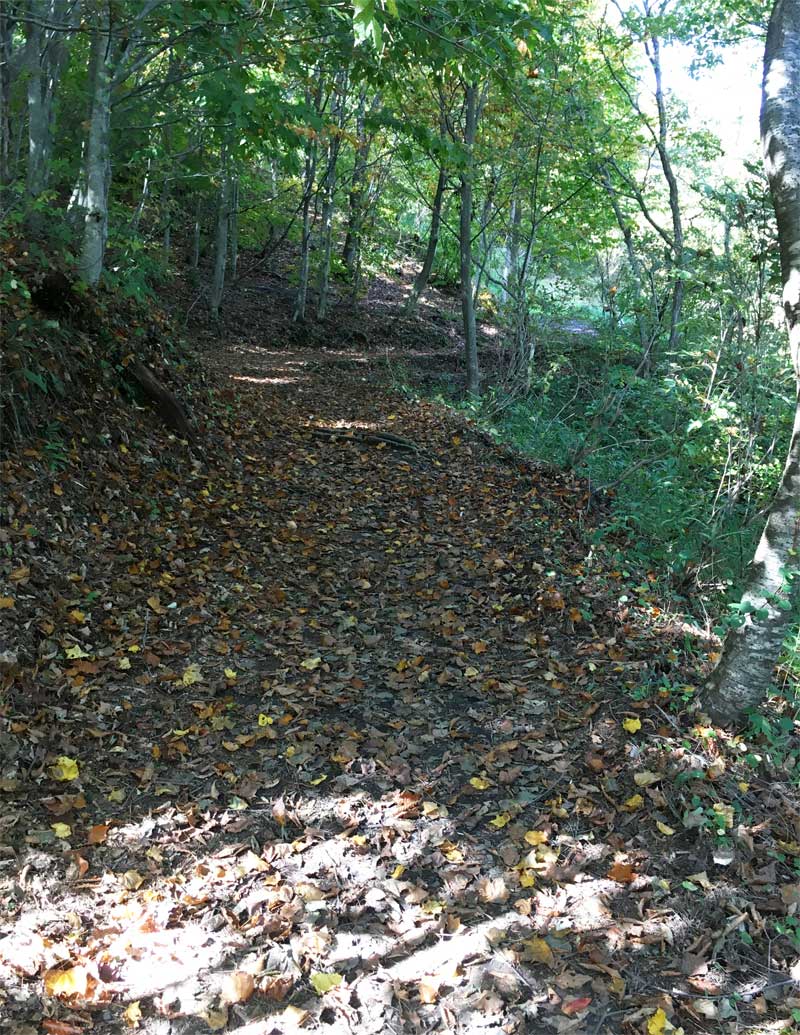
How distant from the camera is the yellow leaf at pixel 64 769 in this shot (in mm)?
3447

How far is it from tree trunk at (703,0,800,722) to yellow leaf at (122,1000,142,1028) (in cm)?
307

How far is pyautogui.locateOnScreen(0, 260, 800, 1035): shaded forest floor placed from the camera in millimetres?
2609

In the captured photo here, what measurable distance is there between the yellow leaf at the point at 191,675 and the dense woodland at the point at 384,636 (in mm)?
17

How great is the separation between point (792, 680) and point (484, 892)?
107 inches

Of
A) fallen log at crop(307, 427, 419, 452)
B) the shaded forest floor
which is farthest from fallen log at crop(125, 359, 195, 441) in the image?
fallen log at crop(307, 427, 419, 452)

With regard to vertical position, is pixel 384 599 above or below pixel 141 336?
below

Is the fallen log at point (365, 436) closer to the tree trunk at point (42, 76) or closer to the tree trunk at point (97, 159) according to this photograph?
the tree trunk at point (97, 159)

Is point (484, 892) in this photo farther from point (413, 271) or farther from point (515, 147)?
point (413, 271)

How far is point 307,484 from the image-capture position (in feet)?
25.8

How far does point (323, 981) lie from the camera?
8.55ft

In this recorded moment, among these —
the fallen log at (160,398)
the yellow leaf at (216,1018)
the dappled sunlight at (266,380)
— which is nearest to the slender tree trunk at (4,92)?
the fallen log at (160,398)

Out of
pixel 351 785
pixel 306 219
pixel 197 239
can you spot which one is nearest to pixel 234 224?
pixel 197 239

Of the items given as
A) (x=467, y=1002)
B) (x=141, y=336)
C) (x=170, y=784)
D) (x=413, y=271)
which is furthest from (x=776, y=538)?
(x=413, y=271)

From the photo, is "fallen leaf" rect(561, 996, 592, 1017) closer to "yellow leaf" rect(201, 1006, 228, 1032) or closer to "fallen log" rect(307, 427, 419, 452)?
"yellow leaf" rect(201, 1006, 228, 1032)
